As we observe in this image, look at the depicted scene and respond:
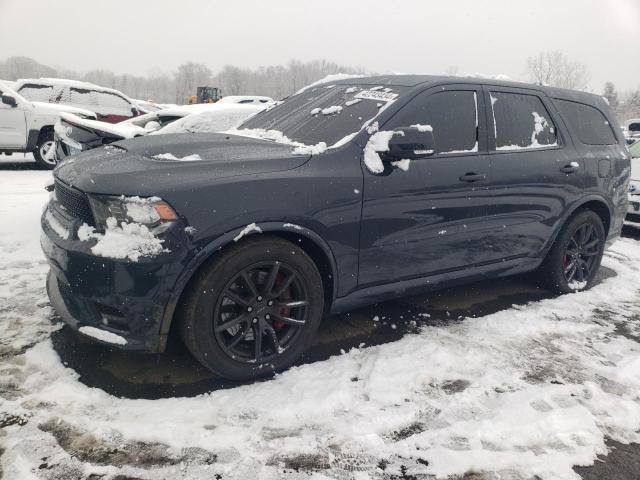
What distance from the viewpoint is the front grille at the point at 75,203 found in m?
2.51

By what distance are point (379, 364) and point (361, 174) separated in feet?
3.74

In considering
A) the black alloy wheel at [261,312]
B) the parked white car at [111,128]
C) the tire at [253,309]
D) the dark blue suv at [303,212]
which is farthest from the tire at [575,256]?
the parked white car at [111,128]

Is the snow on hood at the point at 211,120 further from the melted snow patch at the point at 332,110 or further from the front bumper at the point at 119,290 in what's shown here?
the front bumper at the point at 119,290

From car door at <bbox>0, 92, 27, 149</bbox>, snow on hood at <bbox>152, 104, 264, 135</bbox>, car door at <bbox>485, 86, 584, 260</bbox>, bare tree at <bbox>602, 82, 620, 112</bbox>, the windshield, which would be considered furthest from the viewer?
bare tree at <bbox>602, 82, 620, 112</bbox>

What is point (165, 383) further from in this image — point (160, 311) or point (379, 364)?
point (379, 364)

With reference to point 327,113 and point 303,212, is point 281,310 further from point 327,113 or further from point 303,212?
point 327,113

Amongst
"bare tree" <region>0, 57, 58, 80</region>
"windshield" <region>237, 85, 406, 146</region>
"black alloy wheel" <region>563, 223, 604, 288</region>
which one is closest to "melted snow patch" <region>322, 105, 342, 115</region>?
"windshield" <region>237, 85, 406, 146</region>

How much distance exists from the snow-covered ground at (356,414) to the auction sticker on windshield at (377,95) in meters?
1.61

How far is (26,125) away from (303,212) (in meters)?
9.44

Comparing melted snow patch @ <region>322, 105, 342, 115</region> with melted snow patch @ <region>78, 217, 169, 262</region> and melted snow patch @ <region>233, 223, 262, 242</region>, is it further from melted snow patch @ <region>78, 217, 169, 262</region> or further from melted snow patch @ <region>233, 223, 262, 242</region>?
melted snow patch @ <region>78, 217, 169, 262</region>

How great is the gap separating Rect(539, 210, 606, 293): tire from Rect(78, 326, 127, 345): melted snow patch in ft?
11.6

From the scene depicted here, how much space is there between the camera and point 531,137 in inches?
151

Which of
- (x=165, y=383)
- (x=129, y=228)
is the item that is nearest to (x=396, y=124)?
(x=129, y=228)

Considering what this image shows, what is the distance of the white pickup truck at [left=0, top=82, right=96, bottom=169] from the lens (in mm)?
9633
